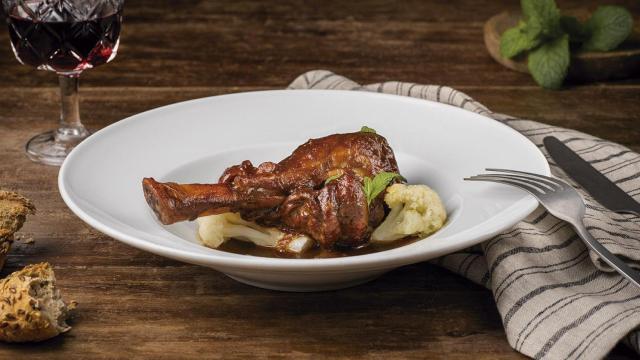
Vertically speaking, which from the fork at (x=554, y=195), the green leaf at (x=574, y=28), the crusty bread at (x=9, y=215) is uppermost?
the fork at (x=554, y=195)

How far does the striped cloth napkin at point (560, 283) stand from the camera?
2025mm

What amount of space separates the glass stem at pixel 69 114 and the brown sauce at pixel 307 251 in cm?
112

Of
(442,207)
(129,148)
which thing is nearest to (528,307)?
(442,207)

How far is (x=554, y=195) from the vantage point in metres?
2.28

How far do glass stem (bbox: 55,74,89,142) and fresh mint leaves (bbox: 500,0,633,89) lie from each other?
1759mm

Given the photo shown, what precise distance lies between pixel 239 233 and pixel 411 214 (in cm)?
42

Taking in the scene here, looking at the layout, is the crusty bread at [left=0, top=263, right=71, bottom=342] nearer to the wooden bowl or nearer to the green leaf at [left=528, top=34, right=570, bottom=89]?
the green leaf at [left=528, top=34, right=570, bottom=89]

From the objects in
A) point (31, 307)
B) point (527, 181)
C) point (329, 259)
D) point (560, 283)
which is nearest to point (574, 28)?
point (527, 181)

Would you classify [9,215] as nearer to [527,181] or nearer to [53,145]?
[53,145]

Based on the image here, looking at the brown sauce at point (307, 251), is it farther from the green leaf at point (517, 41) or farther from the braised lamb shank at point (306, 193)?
the green leaf at point (517, 41)

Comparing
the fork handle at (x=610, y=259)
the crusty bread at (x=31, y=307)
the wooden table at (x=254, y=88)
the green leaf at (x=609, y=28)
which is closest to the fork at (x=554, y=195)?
the fork handle at (x=610, y=259)

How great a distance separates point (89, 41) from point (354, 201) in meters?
1.23

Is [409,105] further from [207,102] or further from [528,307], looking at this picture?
[528,307]

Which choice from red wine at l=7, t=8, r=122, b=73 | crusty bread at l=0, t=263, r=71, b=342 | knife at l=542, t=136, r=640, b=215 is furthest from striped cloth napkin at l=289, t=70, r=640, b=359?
red wine at l=7, t=8, r=122, b=73
